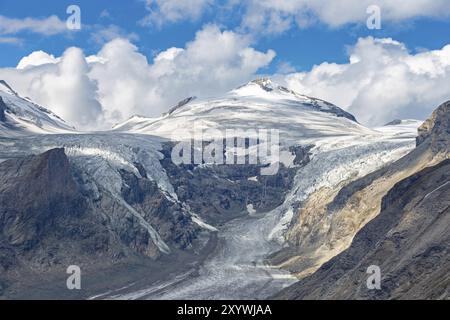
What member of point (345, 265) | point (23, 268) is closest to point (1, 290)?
point (23, 268)

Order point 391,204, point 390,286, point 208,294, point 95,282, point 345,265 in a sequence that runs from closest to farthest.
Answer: point 390,286 → point 345,265 → point 391,204 → point 208,294 → point 95,282

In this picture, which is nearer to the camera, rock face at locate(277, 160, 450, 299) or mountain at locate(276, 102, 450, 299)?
rock face at locate(277, 160, 450, 299)

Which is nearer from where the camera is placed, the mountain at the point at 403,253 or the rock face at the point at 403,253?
the rock face at the point at 403,253

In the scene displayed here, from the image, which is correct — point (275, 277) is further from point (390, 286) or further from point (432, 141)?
point (390, 286)
